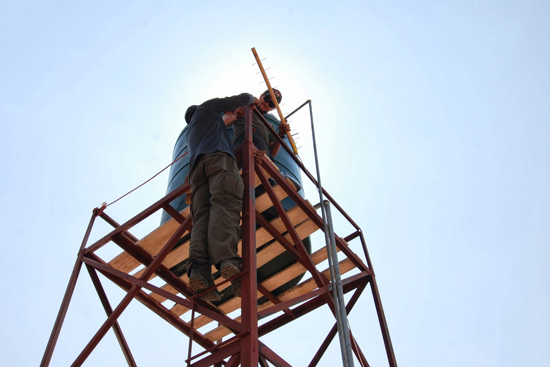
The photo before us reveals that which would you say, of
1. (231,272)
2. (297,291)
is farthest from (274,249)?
(231,272)

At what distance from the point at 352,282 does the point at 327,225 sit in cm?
210

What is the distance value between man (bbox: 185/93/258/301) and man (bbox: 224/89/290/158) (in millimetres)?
836

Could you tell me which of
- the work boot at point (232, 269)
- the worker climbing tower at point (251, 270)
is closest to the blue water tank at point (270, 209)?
the worker climbing tower at point (251, 270)

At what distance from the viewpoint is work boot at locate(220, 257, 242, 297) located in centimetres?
495

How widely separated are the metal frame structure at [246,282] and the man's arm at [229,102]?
0.55ft

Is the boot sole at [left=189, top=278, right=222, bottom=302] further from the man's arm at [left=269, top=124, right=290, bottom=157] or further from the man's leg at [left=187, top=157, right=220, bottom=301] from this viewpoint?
the man's arm at [left=269, top=124, right=290, bottom=157]

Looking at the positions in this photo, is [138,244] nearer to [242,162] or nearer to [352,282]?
[242,162]

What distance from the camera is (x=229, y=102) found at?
679 centimetres

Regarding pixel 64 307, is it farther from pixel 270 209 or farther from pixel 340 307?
pixel 340 307

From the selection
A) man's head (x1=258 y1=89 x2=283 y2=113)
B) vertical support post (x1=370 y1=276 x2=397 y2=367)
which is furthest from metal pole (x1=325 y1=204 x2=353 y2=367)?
man's head (x1=258 y1=89 x2=283 y2=113)

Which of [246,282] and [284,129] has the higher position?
[284,129]

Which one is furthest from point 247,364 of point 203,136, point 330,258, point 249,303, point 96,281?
point 96,281

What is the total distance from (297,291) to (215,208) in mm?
3317

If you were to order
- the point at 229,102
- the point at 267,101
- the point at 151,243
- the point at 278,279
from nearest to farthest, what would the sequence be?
1. the point at 229,102
2. the point at 151,243
3. the point at 267,101
4. the point at 278,279
